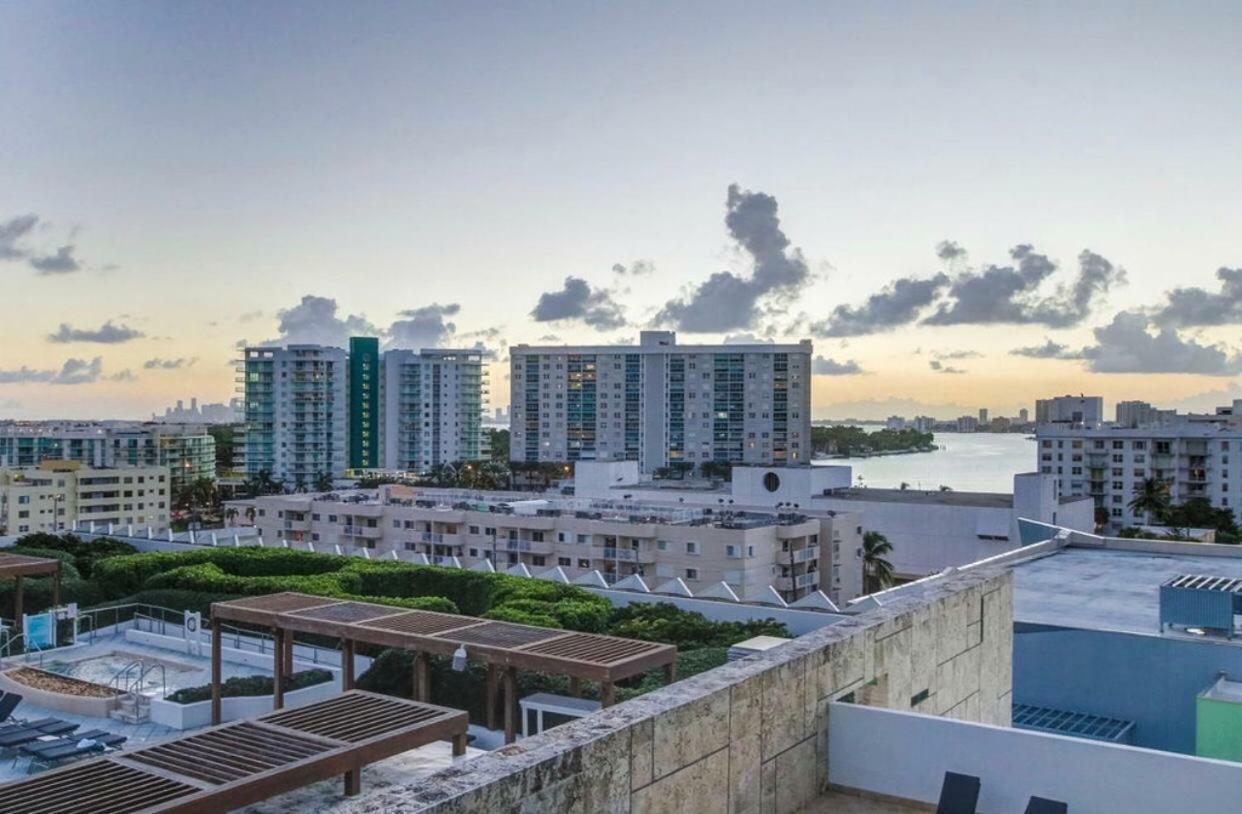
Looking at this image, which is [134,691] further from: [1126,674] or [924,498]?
[924,498]

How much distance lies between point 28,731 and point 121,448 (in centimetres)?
11602

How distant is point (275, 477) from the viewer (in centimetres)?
11275

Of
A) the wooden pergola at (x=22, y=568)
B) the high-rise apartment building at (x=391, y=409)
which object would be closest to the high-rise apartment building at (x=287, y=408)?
the high-rise apartment building at (x=391, y=409)

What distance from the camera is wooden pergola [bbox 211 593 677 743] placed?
12.6m

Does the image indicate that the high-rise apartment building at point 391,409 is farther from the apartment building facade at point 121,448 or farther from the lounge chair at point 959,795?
the lounge chair at point 959,795

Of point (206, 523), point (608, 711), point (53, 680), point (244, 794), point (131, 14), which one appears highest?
point (131, 14)

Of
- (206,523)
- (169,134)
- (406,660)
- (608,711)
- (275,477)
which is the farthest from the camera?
(275,477)

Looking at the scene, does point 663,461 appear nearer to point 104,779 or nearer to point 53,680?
point 53,680

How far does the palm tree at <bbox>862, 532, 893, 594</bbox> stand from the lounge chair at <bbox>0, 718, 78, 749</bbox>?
35282 millimetres

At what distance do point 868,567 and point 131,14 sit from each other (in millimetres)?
36246

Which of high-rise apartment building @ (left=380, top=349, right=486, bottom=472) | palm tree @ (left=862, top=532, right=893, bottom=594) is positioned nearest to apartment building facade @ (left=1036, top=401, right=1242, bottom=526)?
palm tree @ (left=862, top=532, right=893, bottom=594)

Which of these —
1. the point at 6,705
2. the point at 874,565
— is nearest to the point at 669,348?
the point at 874,565

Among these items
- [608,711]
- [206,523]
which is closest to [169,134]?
[608,711]

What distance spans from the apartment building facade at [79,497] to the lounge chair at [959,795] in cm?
8295
